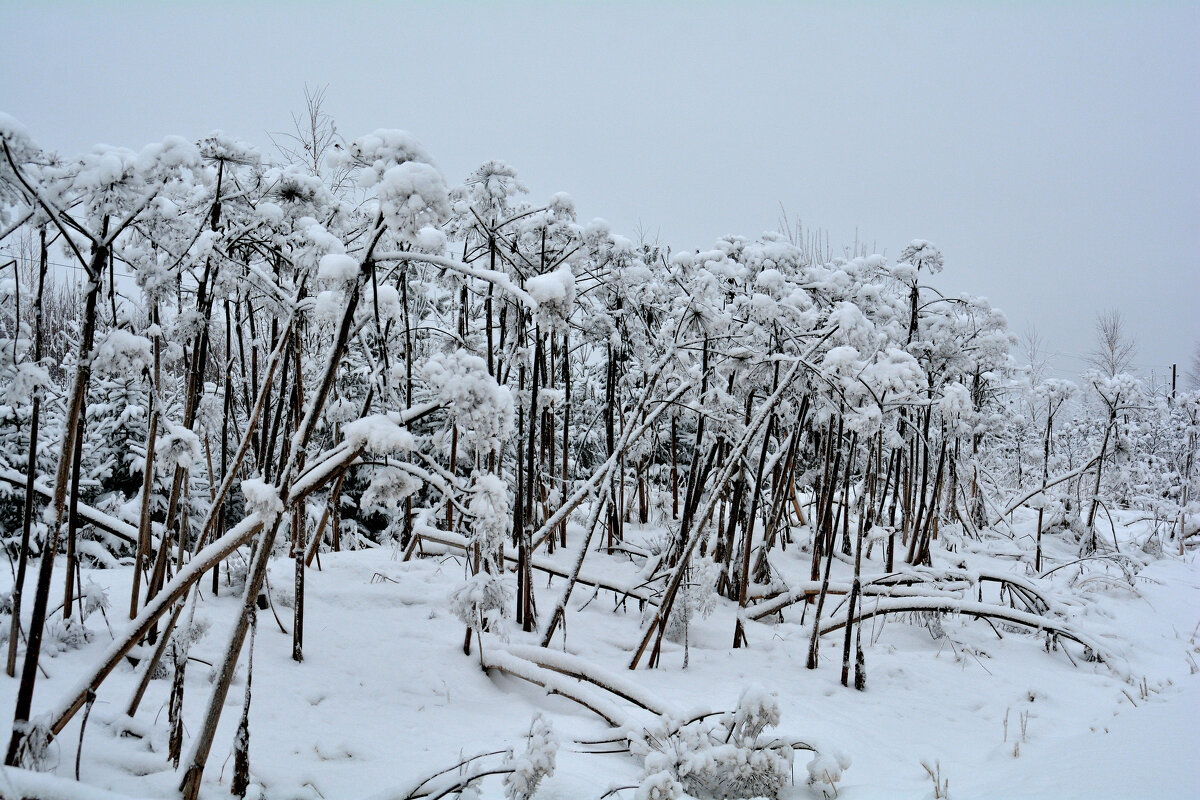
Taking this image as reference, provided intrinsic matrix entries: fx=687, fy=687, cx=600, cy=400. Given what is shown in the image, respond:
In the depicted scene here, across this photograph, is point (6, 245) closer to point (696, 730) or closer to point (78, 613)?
point (78, 613)

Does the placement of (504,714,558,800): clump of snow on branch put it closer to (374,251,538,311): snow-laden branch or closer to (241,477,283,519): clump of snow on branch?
(241,477,283,519): clump of snow on branch

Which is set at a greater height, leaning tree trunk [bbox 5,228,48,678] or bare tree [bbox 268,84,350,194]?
bare tree [bbox 268,84,350,194]

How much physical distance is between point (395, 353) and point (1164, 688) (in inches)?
257

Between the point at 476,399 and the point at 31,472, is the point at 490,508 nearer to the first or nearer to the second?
the point at 476,399

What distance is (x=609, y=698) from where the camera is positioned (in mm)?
3879

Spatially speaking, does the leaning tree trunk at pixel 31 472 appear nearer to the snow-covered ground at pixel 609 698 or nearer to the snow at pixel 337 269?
the snow-covered ground at pixel 609 698

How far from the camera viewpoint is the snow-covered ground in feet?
9.18

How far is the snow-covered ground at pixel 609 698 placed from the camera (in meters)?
2.80

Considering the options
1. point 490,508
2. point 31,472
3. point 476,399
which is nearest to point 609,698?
point 490,508

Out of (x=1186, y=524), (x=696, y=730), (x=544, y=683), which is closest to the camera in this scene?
(x=696, y=730)

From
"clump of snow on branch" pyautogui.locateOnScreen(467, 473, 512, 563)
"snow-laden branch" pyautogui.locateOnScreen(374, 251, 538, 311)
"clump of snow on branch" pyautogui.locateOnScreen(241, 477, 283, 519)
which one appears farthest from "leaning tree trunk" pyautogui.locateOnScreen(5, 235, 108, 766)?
"clump of snow on branch" pyautogui.locateOnScreen(467, 473, 512, 563)

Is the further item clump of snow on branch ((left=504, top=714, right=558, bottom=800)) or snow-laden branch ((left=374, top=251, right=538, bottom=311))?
clump of snow on branch ((left=504, top=714, right=558, bottom=800))

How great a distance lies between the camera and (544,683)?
404 cm

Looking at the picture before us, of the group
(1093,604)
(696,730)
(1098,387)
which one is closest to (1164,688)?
(1093,604)
